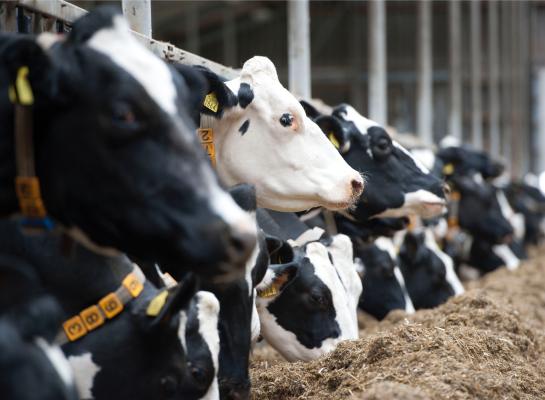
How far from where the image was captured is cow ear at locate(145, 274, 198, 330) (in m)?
3.27

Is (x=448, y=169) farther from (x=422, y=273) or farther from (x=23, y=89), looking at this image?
(x=23, y=89)

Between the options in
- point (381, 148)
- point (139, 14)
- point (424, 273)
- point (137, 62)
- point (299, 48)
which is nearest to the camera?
point (137, 62)

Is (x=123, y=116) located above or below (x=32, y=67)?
below

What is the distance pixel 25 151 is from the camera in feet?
9.41

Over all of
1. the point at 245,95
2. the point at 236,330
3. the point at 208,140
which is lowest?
the point at 236,330

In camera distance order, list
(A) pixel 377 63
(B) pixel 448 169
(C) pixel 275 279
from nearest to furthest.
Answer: (C) pixel 275 279
(A) pixel 377 63
(B) pixel 448 169

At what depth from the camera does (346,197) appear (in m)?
4.90

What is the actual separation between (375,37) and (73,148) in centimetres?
880

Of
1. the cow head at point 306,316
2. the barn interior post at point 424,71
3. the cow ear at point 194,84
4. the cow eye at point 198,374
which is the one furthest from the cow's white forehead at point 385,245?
the barn interior post at point 424,71

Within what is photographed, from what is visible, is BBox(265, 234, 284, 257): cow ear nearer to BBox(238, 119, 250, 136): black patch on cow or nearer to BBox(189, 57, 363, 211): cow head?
BBox(189, 57, 363, 211): cow head

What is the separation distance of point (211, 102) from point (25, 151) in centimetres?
173

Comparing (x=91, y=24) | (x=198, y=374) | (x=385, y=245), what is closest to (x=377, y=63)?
(x=385, y=245)

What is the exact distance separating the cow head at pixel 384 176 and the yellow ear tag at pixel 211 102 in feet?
6.57

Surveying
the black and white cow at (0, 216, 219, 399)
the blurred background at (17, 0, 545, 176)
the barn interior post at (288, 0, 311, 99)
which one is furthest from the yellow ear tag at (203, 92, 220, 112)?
the blurred background at (17, 0, 545, 176)
